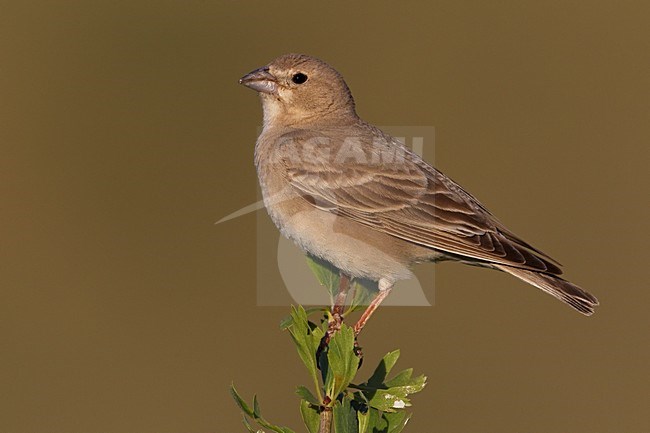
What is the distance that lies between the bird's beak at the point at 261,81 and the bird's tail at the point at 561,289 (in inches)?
73.6

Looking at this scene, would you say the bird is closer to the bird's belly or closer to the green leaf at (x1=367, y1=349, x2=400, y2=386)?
the bird's belly

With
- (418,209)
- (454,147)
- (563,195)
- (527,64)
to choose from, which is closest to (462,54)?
(527,64)

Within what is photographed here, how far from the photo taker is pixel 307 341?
→ 11.2 feet

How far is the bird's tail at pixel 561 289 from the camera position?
4.61 metres

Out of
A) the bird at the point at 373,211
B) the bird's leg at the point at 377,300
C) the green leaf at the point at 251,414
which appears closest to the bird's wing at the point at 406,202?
the bird at the point at 373,211

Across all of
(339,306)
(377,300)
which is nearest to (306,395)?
(339,306)

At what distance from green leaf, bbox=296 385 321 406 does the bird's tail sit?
5.72ft

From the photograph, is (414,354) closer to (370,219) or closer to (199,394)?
(199,394)

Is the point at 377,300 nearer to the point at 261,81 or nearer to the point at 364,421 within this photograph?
the point at 261,81

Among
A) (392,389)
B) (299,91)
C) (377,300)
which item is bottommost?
(392,389)

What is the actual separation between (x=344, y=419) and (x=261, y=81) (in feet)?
10.0

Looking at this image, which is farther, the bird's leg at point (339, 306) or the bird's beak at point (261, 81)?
the bird's beak at point (261, 81)

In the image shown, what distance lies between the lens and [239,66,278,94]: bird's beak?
5805 millimetres

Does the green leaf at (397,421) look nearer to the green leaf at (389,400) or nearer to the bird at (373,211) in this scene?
the green leaf at (389,400)
